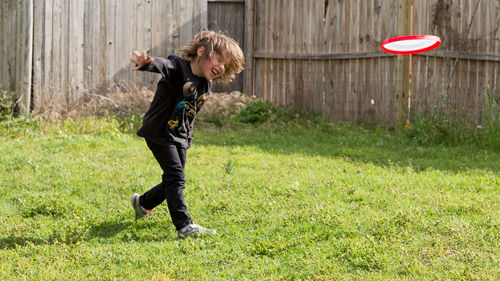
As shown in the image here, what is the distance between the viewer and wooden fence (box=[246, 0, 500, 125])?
8633mm

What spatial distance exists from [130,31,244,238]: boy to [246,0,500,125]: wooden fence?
15.4 feet

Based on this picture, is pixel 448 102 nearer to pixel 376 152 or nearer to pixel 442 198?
pixel 376 152

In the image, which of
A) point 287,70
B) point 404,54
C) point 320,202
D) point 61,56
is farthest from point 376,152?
point 61,56

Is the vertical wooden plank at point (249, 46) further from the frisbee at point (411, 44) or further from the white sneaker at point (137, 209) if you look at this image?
the white sneaker at point (137, 209)

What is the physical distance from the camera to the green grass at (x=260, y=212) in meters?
3.57

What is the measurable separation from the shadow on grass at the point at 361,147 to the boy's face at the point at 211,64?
2939 millimetres

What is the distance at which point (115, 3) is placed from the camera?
981cm

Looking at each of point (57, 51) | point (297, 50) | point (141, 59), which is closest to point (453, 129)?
point (297, 50)

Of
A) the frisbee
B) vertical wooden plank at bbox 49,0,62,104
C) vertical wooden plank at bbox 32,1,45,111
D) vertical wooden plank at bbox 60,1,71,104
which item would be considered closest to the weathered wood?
vertical wooden plank at bbox 60,1,71,104

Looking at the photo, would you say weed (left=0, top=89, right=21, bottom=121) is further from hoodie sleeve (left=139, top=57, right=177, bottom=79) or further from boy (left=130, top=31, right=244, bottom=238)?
hoodie sleeve (left=139, top=57, right=177, bottom=79)

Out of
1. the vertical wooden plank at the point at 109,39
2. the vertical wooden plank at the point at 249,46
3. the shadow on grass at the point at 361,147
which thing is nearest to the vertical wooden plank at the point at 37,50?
the vertical wooden plank at the point at 109,39

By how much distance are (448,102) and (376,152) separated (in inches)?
85.5

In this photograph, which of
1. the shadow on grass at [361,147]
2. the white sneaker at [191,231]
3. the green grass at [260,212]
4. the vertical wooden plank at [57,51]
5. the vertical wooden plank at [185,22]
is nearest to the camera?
the green grass at [260,212]

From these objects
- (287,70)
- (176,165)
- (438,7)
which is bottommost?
(176,165)
